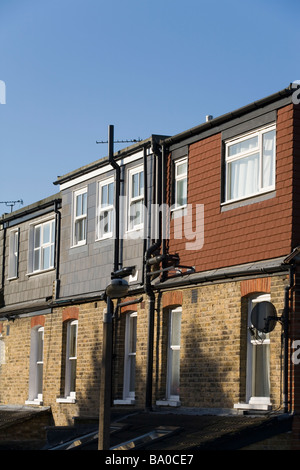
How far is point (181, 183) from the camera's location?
68.6 feet

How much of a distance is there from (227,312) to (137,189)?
4999mm

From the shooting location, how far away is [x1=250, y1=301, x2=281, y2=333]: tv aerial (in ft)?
55.0

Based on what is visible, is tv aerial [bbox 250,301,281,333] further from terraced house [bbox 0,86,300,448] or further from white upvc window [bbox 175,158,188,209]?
white upvc window [bbox 175,158,188,209]

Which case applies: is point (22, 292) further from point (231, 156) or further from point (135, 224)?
point (231, 156)

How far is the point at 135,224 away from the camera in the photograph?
22219 millimetres

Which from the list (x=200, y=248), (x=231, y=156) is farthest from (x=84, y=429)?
(x=231, y=156)

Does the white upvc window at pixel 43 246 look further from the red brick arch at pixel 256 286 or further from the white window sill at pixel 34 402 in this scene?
the red brick arch at pixel 256 286

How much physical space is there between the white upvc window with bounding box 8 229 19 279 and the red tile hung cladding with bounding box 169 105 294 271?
9299 mm

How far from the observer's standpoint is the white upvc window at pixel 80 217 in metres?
24.6

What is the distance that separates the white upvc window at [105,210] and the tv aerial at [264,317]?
6804 millimetres

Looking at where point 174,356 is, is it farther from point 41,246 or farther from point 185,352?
point 41,246

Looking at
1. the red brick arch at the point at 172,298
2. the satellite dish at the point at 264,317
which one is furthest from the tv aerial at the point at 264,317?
the red brick arch at the point at 172,298

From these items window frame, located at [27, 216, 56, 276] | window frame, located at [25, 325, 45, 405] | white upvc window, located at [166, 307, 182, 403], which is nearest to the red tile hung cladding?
white upvc window, located at [166, 307, 182, 403]

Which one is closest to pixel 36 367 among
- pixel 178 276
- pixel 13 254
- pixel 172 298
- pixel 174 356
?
pixel 13 254
